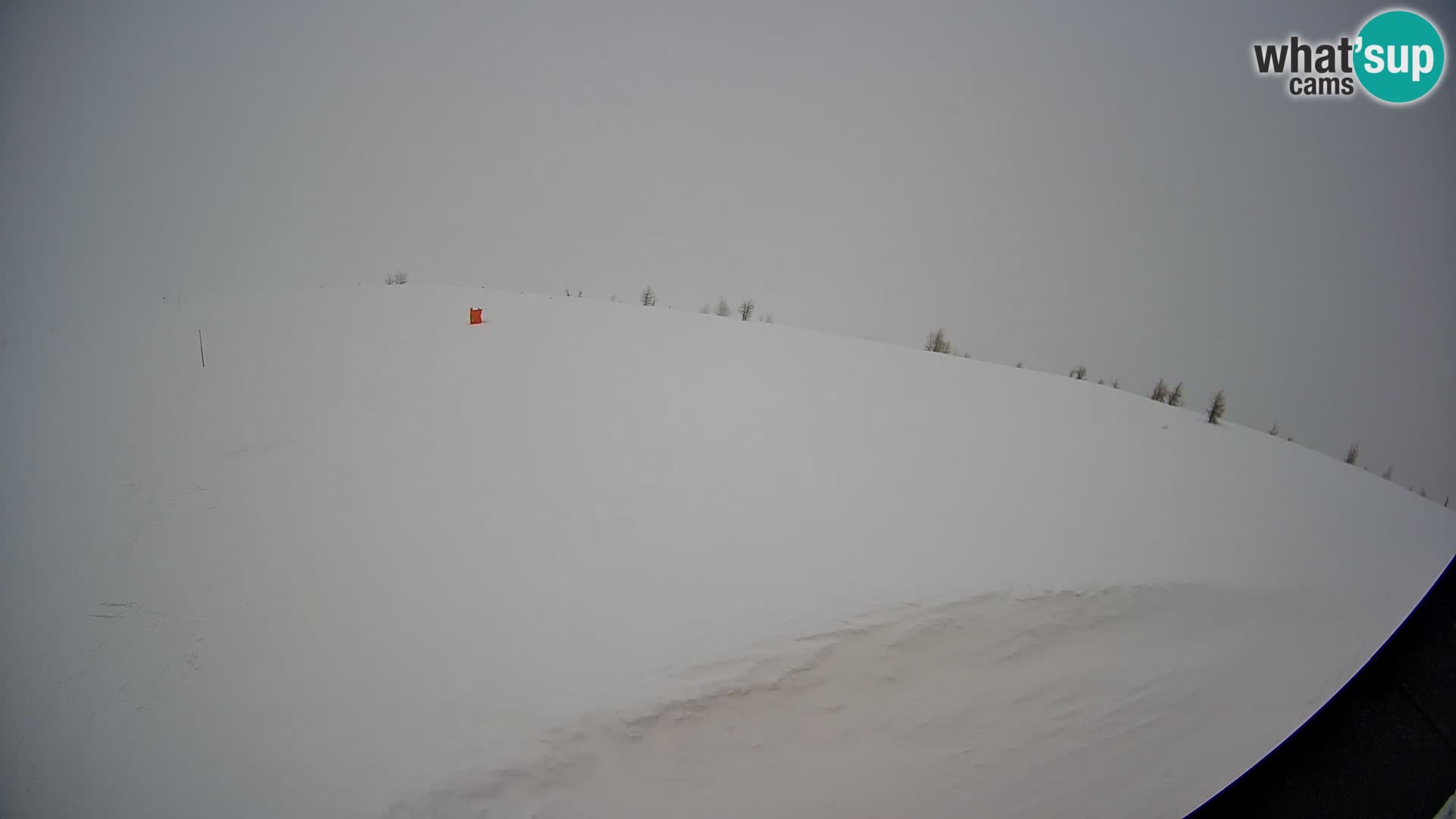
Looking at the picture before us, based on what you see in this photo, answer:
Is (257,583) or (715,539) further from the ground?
(715,539)

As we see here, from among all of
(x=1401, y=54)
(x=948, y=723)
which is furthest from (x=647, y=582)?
(x=1401, y=54)

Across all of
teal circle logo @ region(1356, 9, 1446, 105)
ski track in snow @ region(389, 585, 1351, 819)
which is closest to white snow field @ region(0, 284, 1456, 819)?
ski track in snow @ region(389, 585, 1351, 819)

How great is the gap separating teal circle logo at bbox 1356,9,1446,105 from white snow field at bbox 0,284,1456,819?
1.16 m

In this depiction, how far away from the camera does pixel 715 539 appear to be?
Result: 279 cm

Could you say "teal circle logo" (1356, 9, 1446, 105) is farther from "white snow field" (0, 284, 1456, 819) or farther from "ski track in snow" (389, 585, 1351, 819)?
"ski track in snow" (389, 585, 1351, 819)

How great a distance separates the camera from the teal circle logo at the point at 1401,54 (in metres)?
1.61

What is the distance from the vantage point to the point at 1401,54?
5.33ft

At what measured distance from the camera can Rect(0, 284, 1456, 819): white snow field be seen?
5.84 ft

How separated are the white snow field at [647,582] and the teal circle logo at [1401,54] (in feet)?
3.80

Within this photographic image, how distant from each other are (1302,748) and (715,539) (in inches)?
82.7

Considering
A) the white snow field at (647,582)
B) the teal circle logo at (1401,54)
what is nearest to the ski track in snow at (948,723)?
the white snow field at (647,582)

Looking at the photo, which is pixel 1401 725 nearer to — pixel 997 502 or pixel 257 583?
pixel 997 502

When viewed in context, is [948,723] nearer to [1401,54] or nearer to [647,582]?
[647,582]

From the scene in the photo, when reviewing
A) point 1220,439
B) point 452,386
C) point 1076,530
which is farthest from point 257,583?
point 1220,439
